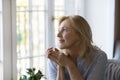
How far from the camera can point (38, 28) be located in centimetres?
268

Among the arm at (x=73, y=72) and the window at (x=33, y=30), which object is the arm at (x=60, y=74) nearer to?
the arm at (x=73, y=72)

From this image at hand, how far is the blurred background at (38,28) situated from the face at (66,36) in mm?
772

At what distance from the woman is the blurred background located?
72 centimetres

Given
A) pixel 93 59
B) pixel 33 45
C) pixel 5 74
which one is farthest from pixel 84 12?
pixel 93 59

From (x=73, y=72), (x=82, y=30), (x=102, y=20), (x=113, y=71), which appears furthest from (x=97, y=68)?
(x=102, y=20)

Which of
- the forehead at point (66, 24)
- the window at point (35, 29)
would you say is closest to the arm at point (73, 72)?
the forehead at point (66, 24)

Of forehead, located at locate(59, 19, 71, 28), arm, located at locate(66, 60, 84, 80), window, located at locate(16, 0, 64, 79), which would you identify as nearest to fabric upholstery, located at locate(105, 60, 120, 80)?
arm, located at locate(66, 60, 84, 80)

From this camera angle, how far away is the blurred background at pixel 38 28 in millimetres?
2258

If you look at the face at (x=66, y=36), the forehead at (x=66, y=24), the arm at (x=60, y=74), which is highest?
the forehead at (x=66, y=24)

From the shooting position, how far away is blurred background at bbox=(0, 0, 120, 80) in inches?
88.9

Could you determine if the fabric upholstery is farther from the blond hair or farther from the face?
the face

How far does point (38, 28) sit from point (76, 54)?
1.06 meters

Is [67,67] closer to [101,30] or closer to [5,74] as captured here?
[5,74]

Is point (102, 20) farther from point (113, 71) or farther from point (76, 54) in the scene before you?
point (76, 54)
